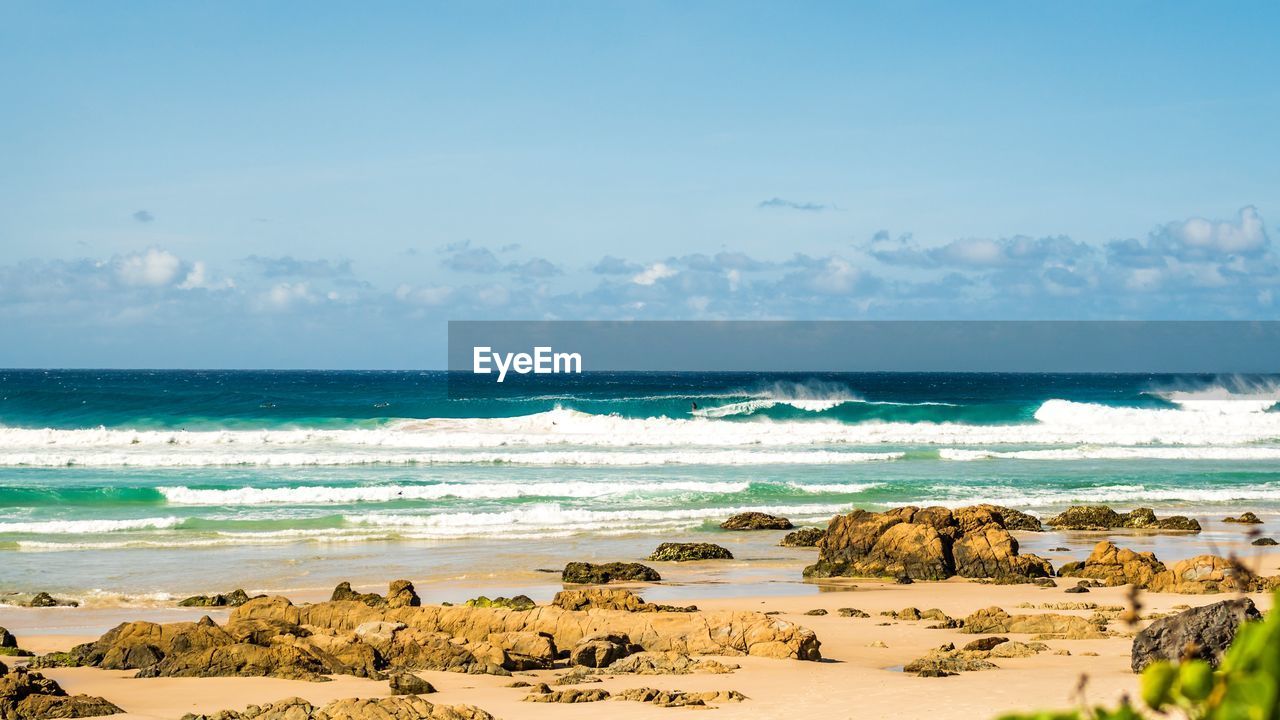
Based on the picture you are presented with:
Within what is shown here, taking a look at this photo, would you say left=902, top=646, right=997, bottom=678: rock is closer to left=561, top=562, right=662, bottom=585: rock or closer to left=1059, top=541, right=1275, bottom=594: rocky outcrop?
left=1059, top=541, right=1275, bottom=594: rocky outcrop

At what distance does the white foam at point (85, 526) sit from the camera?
66.5 feet

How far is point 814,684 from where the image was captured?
8.88 meters

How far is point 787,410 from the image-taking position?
177 ft

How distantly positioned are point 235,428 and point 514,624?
36.5 meters

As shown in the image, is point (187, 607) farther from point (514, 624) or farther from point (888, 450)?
point (888, 450)

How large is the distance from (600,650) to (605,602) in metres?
2.27

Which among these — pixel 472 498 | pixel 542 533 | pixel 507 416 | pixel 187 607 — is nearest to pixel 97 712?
pixel 187 607

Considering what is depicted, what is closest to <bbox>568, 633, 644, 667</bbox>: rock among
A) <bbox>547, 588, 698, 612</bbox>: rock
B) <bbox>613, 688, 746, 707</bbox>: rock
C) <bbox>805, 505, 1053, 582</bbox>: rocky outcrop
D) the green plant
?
<bbox>613, 688, 746, 707</bbox>: rock

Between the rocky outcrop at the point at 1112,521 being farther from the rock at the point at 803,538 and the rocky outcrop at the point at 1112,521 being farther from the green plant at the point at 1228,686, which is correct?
the green plant at the point at 1228,686

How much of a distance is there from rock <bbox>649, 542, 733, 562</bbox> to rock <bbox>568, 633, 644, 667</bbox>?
7194 mm

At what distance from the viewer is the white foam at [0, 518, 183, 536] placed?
20.3 meters

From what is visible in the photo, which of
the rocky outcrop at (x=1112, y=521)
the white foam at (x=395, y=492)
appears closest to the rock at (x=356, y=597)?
the white foam at (x=395, y=492)

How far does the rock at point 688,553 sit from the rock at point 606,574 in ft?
5.66

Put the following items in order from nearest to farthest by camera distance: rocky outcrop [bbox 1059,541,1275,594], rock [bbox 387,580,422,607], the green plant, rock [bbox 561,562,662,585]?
1. the green plant
2. rock [bbox 387,580,422,607]
3. rocky outcrop [bbox 1059,541,1275,594]
4. rock [bbox 561,562,662,585]
